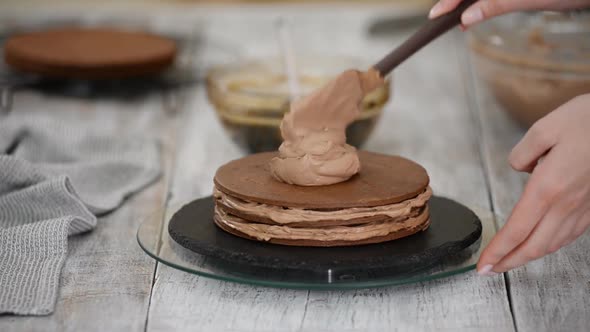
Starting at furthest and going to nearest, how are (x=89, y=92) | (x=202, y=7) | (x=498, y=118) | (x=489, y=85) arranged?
(x=202, y=7) → (x=89, y=92) → (x=498, y=118) → (x=489, y=85)

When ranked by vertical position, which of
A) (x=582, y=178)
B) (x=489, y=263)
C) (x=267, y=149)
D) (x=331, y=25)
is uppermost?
(x=582, y=178)

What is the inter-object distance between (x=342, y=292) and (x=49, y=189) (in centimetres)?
57

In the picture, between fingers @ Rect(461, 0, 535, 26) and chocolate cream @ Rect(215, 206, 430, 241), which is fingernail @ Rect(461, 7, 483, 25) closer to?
fingers @ Rect(461, 0, 535, 26)

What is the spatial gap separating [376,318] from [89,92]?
1.46 metres

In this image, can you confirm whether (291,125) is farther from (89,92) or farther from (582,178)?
(89,92)

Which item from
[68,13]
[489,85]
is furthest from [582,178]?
[68,13]

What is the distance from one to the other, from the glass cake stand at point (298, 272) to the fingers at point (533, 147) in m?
0.14

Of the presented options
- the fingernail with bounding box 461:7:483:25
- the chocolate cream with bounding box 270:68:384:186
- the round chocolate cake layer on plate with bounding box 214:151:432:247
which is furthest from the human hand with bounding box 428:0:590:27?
the round chocolate cake layer on plate with bounding box 214:151:432:247

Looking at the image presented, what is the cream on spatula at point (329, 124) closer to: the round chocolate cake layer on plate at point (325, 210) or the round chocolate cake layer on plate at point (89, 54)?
the round chocolate cake layer on plate at point (325, 210)

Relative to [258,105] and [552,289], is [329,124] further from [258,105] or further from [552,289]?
[258,105]

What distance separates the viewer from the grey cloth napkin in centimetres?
131

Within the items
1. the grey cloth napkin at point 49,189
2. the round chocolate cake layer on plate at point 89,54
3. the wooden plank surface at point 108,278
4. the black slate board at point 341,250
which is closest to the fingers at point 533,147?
the black slate board at point 341,250

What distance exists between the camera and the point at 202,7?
11.5ft

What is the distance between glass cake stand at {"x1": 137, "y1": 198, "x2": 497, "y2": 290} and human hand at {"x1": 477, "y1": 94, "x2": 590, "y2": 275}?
6cm
